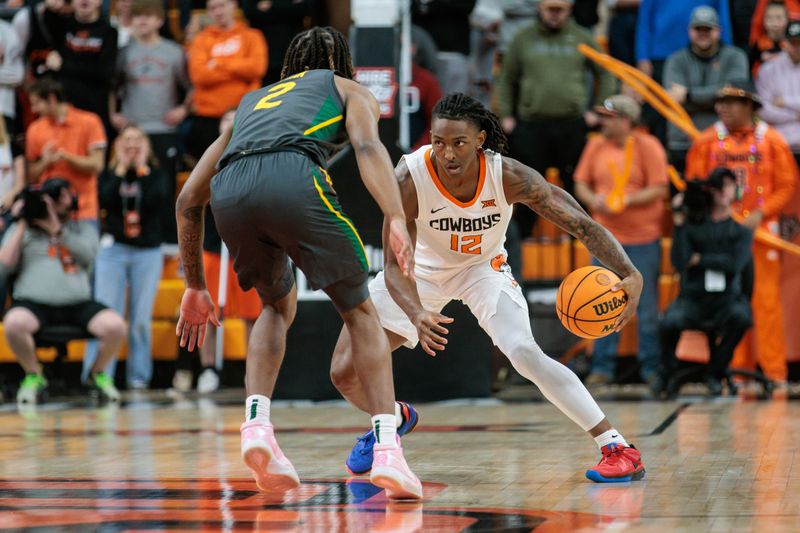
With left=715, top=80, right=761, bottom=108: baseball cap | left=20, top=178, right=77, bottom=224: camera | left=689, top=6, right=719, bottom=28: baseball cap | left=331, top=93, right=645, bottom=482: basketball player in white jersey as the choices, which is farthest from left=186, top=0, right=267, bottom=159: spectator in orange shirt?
left=331, top=93, right=645, bottom=482: basketball player in white jersey

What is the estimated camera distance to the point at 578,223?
6.02 metres

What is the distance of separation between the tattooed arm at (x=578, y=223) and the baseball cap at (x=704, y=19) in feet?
19.9

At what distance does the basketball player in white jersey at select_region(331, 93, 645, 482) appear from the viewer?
5.79 metres

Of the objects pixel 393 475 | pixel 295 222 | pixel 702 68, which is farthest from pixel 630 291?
pixel 702 68

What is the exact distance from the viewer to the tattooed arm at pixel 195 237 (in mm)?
5590

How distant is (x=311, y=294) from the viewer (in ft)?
34.0

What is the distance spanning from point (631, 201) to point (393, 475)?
6458 millimetres

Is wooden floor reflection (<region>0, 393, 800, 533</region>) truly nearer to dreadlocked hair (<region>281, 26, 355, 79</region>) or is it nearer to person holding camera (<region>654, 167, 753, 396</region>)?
person holding camera (<region>654, 167, 753, 396</region>)

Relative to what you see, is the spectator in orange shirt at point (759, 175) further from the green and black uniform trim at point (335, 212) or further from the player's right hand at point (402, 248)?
the player's right hand at point (402, 248)

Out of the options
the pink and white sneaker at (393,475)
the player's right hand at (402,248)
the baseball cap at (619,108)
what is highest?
the baseball cap at (619,108)

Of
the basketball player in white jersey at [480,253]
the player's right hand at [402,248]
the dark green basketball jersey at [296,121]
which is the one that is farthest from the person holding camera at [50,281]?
the player's right hand at [402,248]

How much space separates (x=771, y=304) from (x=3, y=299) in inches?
267

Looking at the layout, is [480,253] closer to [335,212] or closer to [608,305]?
[608,305]

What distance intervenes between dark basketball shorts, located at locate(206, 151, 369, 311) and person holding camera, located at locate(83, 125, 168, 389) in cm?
647
